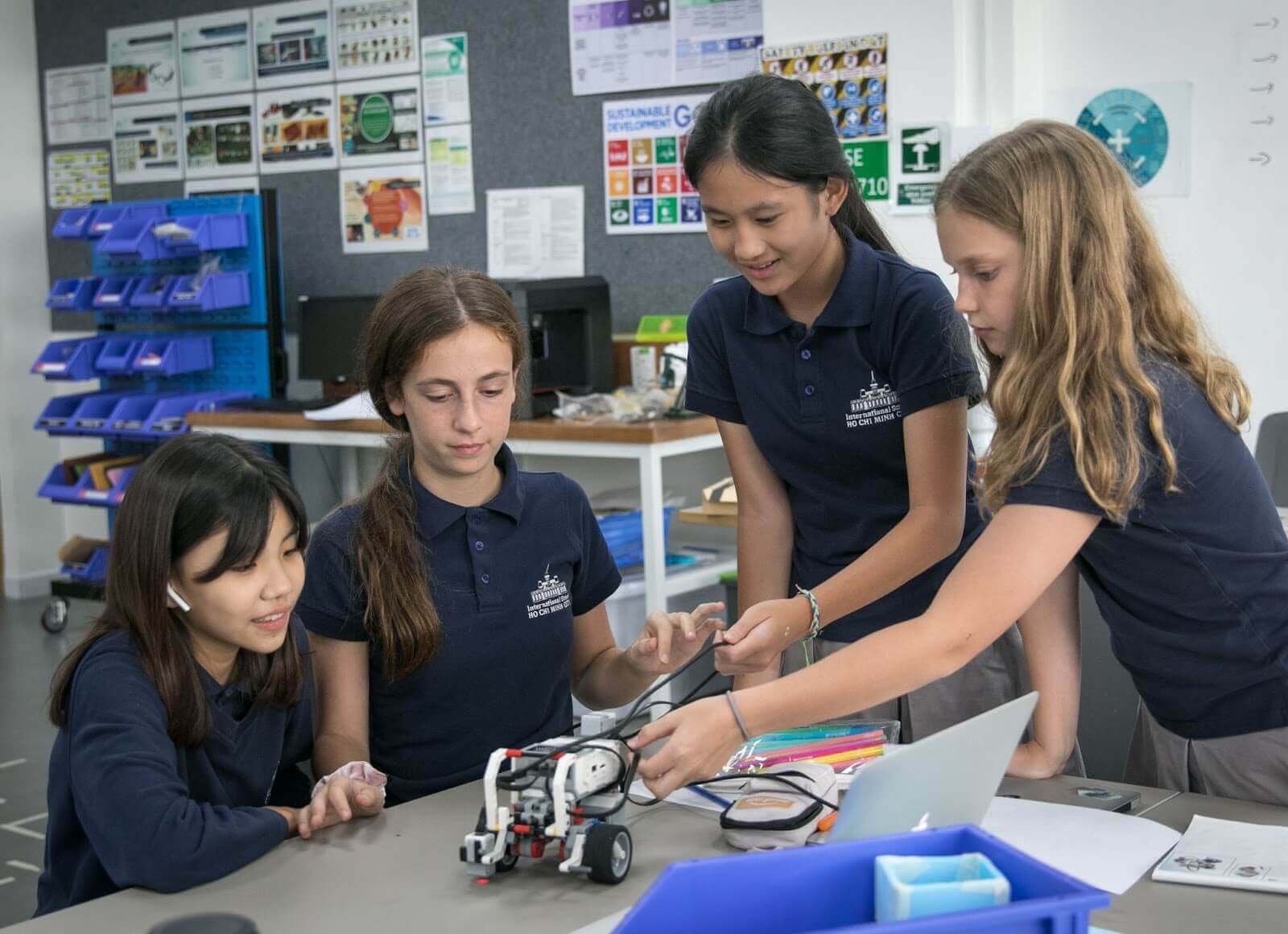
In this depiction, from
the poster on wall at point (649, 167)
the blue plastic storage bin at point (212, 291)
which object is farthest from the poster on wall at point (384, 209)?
the poster on wall at point (649, 167)

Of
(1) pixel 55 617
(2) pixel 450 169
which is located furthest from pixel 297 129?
(1) pixel 55 617

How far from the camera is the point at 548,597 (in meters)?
1.59

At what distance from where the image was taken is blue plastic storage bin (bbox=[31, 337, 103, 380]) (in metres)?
4.79

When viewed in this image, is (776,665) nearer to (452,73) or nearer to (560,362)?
(560,362)

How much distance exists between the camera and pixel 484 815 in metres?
1.12

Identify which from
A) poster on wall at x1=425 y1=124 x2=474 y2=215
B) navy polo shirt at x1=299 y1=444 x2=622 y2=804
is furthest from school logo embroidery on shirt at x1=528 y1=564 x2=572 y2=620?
poster on wall at x1=425 y1=124 x2=474 y2=215

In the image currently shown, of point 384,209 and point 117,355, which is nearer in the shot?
point 384,209

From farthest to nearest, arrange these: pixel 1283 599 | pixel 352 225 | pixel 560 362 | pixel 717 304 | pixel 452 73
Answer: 1. pixel 352 225
2. pixel 452 73
3. pixel 560 362
4. pixel 717 304
5. pixel 1283 599

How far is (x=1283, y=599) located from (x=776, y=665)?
635 millimetres

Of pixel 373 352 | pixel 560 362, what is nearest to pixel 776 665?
pixel 373 352

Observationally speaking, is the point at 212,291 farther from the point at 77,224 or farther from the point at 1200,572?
the point at 1200,572

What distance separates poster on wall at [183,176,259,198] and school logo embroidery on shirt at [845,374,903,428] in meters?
3.82

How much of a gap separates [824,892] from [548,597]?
2.85 feet

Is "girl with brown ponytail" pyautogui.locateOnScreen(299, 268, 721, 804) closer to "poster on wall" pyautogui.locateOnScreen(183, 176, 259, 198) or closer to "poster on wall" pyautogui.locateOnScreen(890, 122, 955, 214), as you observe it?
"poster on wall" pyautogui.locateOnScreen(890, 122, 955, 214)
